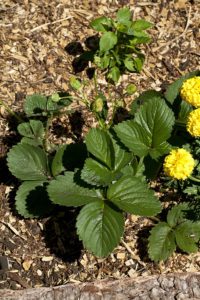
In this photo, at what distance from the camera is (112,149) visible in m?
2.06

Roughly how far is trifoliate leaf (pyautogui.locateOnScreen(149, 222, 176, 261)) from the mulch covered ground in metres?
0.19

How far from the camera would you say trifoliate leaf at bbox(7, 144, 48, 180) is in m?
2.22

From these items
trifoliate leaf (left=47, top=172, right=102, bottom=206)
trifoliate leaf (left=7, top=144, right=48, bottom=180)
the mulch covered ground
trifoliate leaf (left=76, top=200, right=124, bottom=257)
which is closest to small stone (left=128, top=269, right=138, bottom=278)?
the mulch covered ground

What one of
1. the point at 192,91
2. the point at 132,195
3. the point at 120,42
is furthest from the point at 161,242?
the point at 120,42

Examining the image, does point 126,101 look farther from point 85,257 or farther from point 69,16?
point 85,257

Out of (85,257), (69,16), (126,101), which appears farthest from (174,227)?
(69,16)

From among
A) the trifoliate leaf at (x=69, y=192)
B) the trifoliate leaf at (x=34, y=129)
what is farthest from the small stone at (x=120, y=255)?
the trifoliate leaf at (x=34, y=129)

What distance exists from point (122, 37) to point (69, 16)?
1.74 feet

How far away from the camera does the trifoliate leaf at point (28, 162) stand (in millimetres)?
2225

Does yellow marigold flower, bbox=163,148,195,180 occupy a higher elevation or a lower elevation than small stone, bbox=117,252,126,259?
higher

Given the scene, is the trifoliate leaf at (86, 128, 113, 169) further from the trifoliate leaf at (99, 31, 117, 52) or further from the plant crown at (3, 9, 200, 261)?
Result: the trifoliate leaf at (99, 31, 117, 52)

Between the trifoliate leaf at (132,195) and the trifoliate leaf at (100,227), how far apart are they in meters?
0.06

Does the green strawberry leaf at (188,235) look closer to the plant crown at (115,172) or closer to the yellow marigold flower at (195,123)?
the plant crown at (115,172)

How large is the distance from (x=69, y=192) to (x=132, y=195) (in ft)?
1.13
